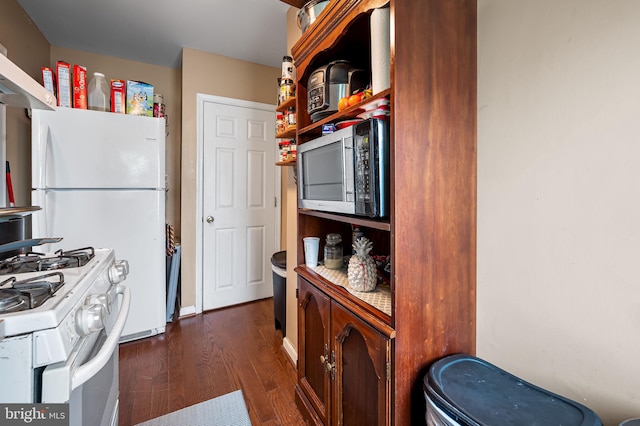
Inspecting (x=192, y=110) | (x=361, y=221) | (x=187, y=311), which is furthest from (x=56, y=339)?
(x=192, y=110)

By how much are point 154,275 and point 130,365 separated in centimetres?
63

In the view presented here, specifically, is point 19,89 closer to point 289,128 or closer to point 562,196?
point 289,128

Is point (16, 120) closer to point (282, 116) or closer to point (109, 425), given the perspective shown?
point (282, 116)

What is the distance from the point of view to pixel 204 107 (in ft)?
9.01

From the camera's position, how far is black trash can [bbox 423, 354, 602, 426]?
701 millimetres

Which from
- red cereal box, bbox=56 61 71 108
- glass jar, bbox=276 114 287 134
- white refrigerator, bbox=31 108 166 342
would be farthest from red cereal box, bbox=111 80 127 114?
glass jar, bbox=276 114 287 134

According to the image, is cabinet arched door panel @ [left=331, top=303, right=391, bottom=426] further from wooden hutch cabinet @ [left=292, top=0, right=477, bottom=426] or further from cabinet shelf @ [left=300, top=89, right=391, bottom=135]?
cabinet shelf @ [left=300, top=89, right=391, bottom=135]

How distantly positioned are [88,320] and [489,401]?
1053 mm

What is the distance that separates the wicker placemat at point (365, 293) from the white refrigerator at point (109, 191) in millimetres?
1561

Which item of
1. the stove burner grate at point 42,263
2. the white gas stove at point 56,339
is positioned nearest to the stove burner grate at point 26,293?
the white gas stove at point 56,339

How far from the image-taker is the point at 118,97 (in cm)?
222

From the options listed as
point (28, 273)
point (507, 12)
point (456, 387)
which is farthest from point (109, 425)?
point (507, 12)

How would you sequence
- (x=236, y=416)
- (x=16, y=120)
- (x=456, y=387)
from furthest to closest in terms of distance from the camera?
(x=16, y=120)
(x=236, y=416)
(x=456, y=387)

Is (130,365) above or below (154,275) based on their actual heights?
below
